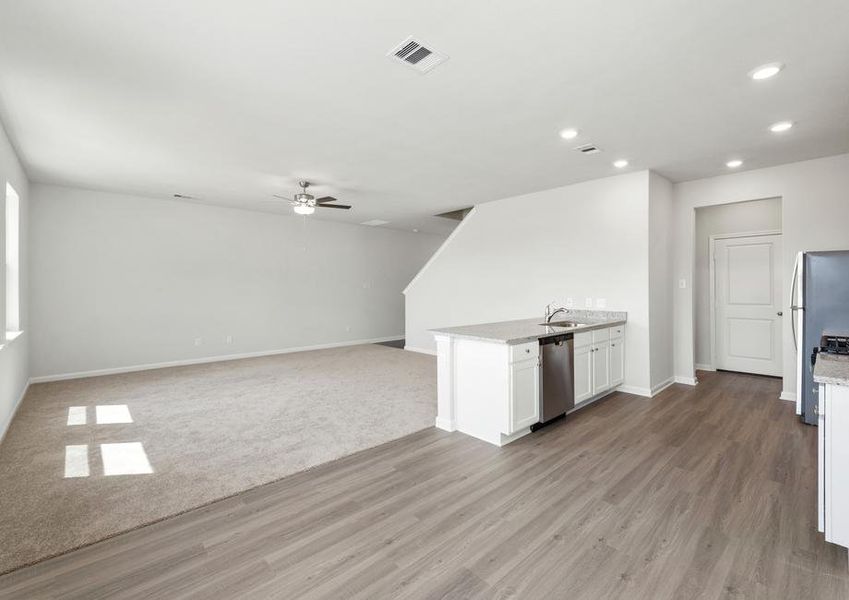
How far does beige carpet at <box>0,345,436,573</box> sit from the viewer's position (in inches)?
94.4

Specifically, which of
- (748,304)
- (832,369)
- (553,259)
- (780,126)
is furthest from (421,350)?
(832,369)

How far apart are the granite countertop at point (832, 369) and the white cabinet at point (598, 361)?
6.16 ft

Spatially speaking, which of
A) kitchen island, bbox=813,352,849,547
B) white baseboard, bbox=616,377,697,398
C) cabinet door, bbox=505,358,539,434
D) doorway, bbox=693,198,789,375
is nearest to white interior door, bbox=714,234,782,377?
doorway, bbox=693,198,789,375

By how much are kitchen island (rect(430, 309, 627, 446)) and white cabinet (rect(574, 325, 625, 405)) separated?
11mm

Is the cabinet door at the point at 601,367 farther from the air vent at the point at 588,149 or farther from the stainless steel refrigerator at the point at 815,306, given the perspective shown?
the air vent at the point at 588,149

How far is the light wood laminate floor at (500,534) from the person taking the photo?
179cm

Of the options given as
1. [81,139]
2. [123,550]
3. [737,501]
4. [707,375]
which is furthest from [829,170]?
[81,139]

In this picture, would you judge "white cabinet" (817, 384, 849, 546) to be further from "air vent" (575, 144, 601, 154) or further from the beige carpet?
"air vent" (575, 144, 601, 154)

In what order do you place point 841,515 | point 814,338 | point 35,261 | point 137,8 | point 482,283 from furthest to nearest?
1. point 482,283
2. point 35,261
3. point 814,338
4. point 137,8
5. point 841,515

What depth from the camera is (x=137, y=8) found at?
2.04 m

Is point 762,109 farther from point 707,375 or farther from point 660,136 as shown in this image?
point 707,375

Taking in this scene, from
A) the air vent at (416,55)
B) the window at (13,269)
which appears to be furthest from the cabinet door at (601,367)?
the window at (13,269)

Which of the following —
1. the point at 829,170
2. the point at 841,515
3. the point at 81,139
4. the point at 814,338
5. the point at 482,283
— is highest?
the point at 81,139

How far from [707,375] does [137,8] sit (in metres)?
7.22
